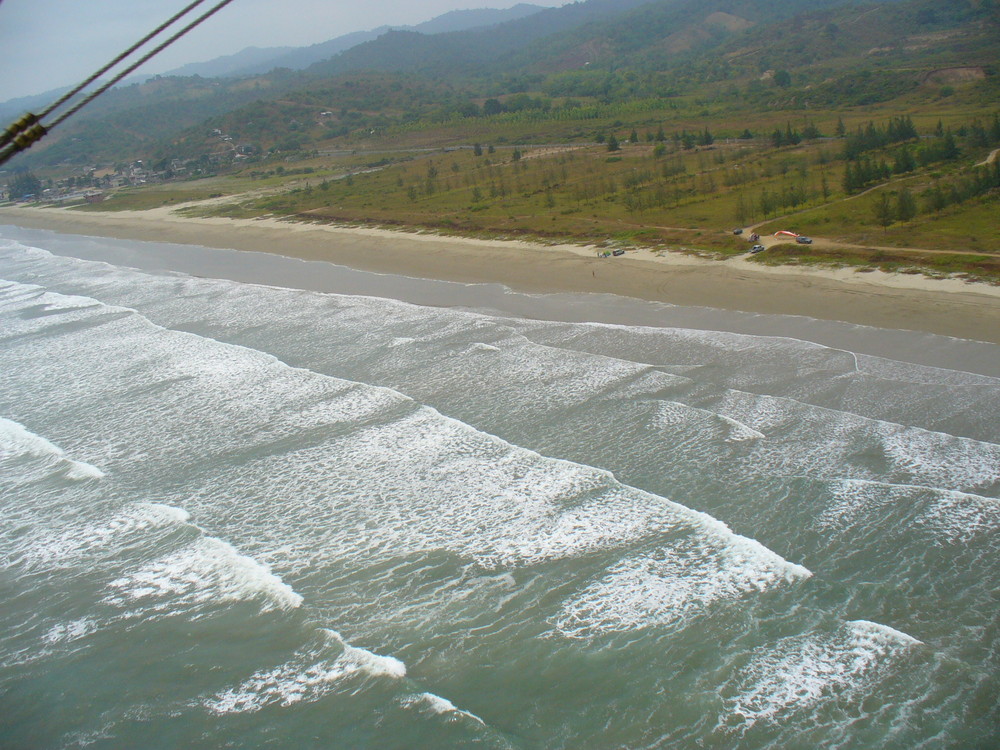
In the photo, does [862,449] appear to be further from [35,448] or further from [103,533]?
[35,448]

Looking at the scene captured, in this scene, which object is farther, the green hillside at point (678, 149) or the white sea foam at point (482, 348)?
the green hillside at point (678, 149)

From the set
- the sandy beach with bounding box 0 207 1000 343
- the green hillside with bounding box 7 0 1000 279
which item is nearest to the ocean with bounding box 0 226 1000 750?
the sandy beach with bounding box 0 207 1000 343

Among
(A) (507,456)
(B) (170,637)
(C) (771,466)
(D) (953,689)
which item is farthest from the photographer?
(A) (507,456)

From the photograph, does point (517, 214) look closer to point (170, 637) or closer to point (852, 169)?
point (852, 169)

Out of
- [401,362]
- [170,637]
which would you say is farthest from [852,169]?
[170,637]

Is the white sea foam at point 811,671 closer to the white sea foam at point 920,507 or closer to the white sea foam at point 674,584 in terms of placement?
the white sea foam at point 674,584

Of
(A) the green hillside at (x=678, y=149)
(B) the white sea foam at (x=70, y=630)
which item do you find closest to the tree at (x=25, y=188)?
(A) the green hillside at (x=678, y=149)
